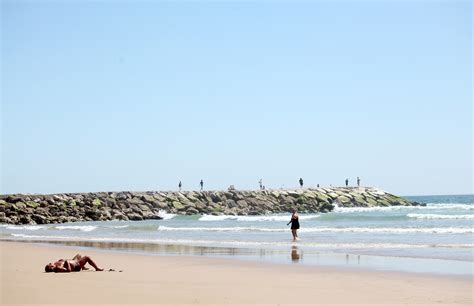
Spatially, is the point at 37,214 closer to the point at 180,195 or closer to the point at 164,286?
the point at 180,195

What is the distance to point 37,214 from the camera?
42344 mm

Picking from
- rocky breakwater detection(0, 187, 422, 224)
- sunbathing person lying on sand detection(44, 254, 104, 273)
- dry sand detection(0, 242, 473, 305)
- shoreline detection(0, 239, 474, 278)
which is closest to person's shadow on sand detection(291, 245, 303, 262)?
shoreline detection(0, 239, 474, 278)

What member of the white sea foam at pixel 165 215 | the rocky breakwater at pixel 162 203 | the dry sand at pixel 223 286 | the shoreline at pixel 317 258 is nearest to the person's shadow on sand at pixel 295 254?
the shoreline at pixel 317 258

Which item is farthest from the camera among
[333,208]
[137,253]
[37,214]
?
[333,208]

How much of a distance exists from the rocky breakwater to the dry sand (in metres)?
29.9

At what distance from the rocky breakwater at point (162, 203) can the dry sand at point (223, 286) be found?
29.9 m

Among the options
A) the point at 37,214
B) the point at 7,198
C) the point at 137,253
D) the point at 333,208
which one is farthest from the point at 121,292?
the point at 333,208

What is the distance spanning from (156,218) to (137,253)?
87.9 ft

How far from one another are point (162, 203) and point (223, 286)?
38.4 meters

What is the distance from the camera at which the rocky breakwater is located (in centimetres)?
4344

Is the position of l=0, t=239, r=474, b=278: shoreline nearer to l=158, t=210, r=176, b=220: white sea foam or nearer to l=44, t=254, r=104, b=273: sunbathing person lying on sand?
l=44, t=254, r=104, b=273: sunbathing person lying on sand

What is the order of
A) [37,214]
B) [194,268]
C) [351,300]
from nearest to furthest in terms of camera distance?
[351,300]
[194,268]
[37,214]

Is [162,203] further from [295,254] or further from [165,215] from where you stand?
[295,254]

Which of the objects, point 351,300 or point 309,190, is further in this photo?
Answer: point 309,190
